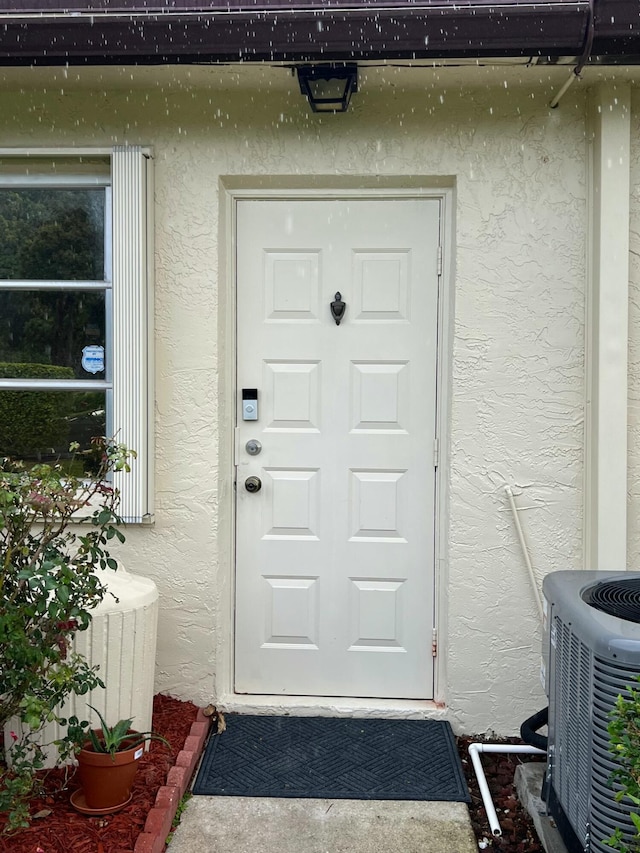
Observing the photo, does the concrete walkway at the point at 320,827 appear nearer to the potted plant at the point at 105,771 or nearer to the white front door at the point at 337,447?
the potted plant at the point at 105,771

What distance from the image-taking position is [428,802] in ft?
10.6

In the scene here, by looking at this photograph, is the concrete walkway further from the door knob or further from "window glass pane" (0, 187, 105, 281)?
"window glass pane" (0, 187, 105, 281)

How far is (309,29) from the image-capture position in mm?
3109

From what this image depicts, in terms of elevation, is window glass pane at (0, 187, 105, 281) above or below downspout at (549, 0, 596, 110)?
below

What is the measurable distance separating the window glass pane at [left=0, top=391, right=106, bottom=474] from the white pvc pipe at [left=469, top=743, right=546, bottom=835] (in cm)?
241

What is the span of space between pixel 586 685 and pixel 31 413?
2926 millimetres

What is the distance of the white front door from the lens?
3.96m

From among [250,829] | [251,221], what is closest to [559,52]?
[251,221]

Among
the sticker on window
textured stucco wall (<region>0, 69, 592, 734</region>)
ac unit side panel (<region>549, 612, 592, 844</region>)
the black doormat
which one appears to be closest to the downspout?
textured stucco wall (<region>0, 69, 592, 734</region>)

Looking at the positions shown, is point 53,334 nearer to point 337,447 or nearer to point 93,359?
point 93,359

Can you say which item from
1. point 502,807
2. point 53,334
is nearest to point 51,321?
point 53,334

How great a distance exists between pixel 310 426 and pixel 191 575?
0.98 meters


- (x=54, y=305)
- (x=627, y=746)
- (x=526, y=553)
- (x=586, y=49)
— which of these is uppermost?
(x=586, y=49)

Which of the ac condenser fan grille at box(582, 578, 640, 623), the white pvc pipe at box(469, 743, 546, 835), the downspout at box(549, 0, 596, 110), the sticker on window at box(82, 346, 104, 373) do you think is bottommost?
the white pvc pipe at box(469, 743, 546, 835)
